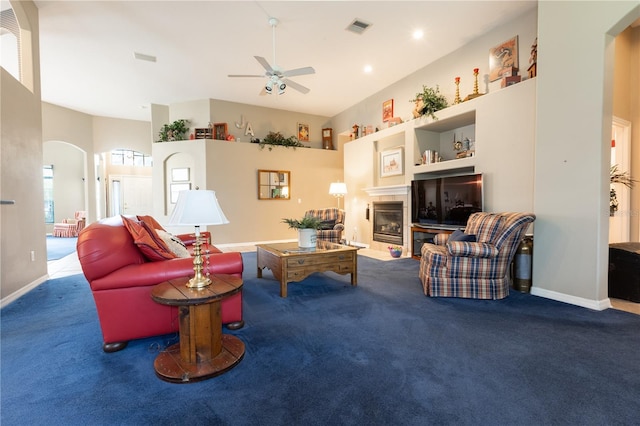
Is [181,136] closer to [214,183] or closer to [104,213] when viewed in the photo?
[214,183]

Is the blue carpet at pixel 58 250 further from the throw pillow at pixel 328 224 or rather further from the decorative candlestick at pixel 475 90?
the decorative candlestick at pixel 475 90

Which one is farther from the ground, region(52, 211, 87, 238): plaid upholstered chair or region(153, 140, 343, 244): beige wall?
region(153, 140, 343, 244): beige wall

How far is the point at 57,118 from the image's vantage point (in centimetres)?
746

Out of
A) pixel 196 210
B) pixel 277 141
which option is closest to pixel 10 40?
pixel 277 141

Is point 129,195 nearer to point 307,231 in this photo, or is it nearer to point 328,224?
point 328,224

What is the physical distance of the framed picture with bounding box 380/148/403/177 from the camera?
6031 mm

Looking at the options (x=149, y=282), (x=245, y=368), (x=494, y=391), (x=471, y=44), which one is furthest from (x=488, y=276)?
(x=471, y=44)

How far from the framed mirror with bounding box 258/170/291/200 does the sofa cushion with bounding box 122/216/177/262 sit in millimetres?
5185

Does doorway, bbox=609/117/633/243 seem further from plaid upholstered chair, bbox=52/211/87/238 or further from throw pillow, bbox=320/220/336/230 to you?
plaid upholstered chair, bbox=52/211/87/238

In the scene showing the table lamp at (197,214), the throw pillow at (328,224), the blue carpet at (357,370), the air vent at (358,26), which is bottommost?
the blue carpet at (357,370)

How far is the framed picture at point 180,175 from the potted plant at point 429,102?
5525 mm

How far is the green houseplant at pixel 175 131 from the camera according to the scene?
7.12 meters

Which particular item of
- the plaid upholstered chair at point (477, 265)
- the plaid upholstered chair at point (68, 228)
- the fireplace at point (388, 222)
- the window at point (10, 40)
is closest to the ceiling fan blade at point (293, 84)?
the fireplace at point (388, 222)

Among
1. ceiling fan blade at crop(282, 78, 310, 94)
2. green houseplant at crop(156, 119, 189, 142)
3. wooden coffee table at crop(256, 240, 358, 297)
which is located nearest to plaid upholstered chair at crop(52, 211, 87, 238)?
green houseplant at crop(156, 119, 189, 142)
